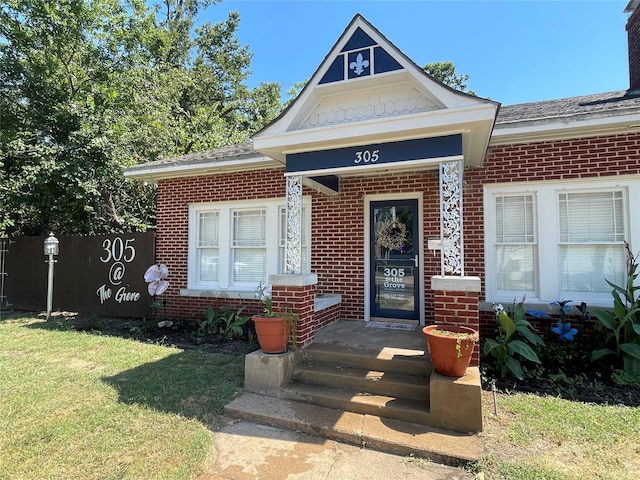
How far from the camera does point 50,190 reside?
10.0m

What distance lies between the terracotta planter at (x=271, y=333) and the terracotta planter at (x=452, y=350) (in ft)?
5.99

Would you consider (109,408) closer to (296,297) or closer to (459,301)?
(296,297)

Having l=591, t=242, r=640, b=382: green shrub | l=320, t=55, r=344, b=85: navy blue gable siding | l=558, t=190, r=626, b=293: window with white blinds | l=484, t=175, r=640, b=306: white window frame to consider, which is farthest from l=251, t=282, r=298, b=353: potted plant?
l=558, t=190, r=626, b=293: window with white blinds

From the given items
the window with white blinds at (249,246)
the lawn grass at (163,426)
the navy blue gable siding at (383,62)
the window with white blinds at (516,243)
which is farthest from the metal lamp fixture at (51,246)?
the window with white blinds at (516,243)

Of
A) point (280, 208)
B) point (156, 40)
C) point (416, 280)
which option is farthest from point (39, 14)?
point (416, 280)

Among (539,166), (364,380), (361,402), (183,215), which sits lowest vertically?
(361,402)

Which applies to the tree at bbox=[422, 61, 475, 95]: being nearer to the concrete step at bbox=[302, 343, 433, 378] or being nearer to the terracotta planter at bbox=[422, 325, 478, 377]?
the concrete step at bbox=[302, 343, 433, 378]

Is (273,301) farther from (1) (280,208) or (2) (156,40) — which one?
(2) (156,40)

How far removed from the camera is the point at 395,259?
21.1 feet

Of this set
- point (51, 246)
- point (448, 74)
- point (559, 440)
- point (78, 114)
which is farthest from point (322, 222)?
point (448, 74)

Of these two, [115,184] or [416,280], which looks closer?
[416,280]

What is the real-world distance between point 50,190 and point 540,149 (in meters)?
12.0

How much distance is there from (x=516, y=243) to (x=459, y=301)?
2559mm

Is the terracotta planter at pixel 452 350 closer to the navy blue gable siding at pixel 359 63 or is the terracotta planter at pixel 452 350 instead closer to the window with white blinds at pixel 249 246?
the navy blue gable siding at pixel 359 63
